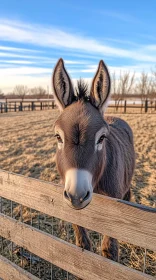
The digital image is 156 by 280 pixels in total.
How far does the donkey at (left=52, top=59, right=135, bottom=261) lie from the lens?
168 centimetres

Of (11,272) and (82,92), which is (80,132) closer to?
(82,92)

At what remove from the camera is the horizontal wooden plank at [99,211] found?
160 cm

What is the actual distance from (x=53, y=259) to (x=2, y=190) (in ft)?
3.22

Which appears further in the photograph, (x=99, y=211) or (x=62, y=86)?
(x=62, y=86)

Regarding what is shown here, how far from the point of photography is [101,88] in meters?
2.30

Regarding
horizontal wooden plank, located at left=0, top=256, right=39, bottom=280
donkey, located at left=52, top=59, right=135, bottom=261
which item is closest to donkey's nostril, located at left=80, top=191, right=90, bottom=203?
donkey, located at left=52, top=59, right=135, bottom=261

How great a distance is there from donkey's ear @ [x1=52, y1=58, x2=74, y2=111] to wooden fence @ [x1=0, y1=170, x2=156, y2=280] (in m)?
0.78

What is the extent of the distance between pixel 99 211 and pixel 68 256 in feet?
1.76

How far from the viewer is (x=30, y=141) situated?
11742 mm

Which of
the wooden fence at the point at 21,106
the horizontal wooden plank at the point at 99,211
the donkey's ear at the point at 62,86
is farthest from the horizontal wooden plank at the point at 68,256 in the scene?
the wooden fence at the point at 21,106

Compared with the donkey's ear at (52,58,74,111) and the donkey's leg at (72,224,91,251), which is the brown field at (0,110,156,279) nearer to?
the donkey's leg at (72,224,91,251)

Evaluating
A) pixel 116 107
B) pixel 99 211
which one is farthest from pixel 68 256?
pixel 116 107

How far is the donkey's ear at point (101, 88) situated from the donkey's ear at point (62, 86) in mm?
211

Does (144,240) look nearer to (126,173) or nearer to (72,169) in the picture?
(72,169)
